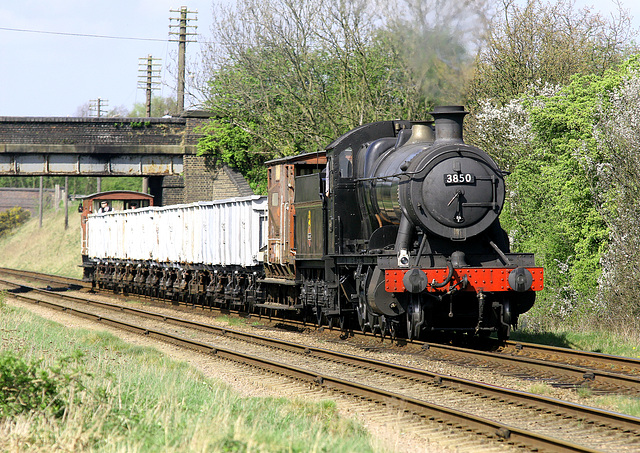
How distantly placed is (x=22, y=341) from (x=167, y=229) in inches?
545

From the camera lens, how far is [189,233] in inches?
990

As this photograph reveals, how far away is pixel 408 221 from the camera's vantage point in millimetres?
12492

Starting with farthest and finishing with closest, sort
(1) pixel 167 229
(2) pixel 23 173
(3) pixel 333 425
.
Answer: (2) pixel 23 173, (1) pixel 167 229, (3) pixel 333 425

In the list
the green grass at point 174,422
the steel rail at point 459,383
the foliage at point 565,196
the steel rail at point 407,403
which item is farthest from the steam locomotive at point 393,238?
the foliage at point 565,196

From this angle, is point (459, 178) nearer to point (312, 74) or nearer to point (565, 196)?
point (565, 196)

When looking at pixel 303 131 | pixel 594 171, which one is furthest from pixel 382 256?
pixel 303 131

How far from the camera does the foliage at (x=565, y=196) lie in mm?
18547

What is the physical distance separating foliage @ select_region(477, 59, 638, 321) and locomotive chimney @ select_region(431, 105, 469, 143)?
645 cm

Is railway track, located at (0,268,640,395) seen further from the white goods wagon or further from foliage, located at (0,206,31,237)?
foliage, located at (0,206,31,237)

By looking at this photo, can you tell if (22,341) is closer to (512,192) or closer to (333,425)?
(333,425)

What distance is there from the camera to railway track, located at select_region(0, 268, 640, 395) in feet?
31.7

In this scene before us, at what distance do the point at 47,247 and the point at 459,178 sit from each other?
203 ft

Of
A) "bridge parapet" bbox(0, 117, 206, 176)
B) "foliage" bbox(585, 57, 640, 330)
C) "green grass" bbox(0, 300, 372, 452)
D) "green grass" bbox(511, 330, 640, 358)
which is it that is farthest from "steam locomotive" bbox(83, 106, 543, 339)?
"bridge parapet" bbox(0, 117, 206, 176)

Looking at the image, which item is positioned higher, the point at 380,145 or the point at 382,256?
the point at 380,145
